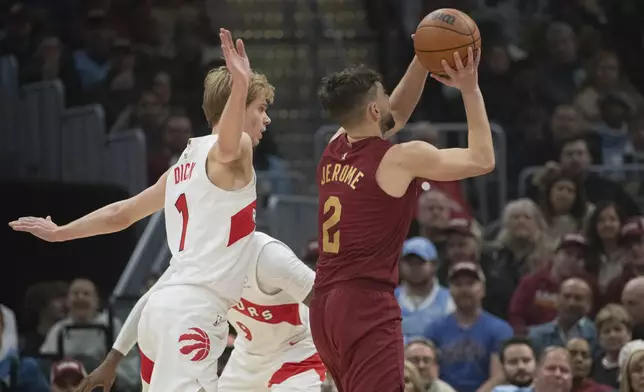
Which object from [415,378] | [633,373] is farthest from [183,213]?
[633,373]

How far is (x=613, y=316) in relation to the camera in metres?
8.61

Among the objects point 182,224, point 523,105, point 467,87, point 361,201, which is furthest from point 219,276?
point 523,105

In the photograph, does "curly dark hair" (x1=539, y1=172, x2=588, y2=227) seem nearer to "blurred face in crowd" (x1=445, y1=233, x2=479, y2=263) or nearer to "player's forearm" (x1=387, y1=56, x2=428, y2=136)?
"blurred face in crowd" (x1=445, y1=233, x2=479, y2=263)

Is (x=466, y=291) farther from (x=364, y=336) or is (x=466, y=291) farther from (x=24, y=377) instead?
(x=364, y=336)

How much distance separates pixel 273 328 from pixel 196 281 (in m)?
0.85

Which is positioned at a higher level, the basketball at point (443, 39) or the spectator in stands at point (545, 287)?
the basketball at point (443, 39)

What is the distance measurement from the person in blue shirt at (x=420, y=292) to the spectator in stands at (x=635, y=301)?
3.79 ft

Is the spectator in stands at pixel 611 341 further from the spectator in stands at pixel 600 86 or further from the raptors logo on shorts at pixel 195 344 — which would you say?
the spectator in stands at pixel 600 86

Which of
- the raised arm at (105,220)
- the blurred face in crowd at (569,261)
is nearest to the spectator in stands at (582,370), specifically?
the blurred face in crowd at (569,261)

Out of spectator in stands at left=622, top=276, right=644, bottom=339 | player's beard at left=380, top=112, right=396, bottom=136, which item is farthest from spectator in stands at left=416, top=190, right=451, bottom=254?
player's beard at left=380, top=112, right=396, bottom=136

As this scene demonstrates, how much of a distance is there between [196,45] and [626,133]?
4040 mm

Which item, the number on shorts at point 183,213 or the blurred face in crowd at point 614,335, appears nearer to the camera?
the number on shorts at point 183,213

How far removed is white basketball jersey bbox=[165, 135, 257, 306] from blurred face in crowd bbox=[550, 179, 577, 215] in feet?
17.3

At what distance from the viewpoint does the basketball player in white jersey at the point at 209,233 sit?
5355 millimetres
